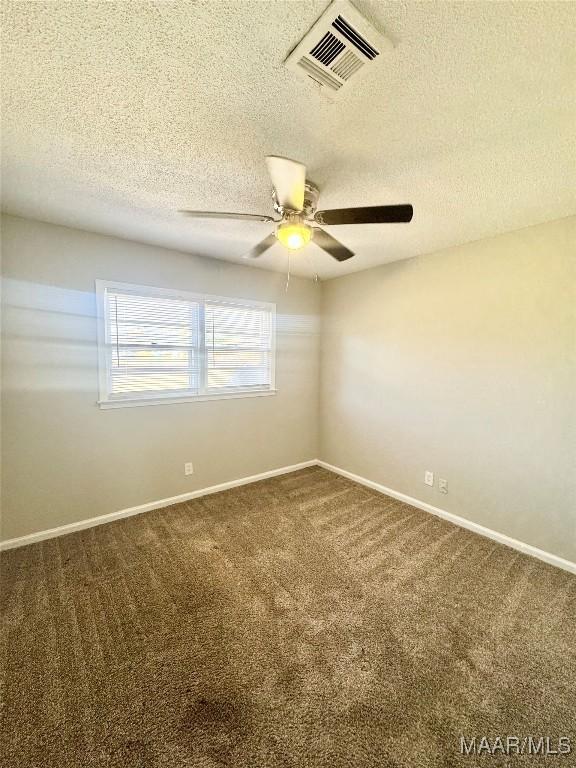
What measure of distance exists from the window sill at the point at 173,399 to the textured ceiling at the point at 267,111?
1.50m

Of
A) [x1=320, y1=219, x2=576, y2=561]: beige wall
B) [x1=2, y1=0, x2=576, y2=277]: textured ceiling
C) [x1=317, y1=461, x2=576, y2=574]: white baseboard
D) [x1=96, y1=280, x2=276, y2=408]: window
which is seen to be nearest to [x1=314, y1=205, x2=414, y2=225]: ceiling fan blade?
[x1=2, y1=0, x2=576, y2=277]: textured ceiling

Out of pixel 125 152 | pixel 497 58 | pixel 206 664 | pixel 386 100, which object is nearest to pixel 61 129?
pixel 125 152

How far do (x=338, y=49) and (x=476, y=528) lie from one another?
10.6 ft

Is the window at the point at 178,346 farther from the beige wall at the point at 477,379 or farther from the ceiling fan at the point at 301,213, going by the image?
the ceiling fan at the point at 301,213

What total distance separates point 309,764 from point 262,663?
42 centimetres

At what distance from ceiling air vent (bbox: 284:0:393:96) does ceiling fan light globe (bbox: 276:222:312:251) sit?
1.84 ft

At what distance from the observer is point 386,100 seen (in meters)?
1.23

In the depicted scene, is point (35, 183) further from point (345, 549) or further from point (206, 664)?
point (345, 549)

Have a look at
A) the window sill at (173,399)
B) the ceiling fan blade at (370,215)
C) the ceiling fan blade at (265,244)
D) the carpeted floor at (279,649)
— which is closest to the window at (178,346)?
the window sill at (173,399)

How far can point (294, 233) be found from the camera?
1645mm

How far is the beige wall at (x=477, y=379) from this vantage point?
223cm

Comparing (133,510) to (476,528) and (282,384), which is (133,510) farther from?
(476,528)

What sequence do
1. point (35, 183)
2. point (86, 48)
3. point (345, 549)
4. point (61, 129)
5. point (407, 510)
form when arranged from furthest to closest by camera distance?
point (407, 510) → point (345, 549) → point (35, 183) → point (61, 129) → point (86, 48)

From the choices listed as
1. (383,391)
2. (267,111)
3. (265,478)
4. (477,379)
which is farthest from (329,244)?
(265,478)
